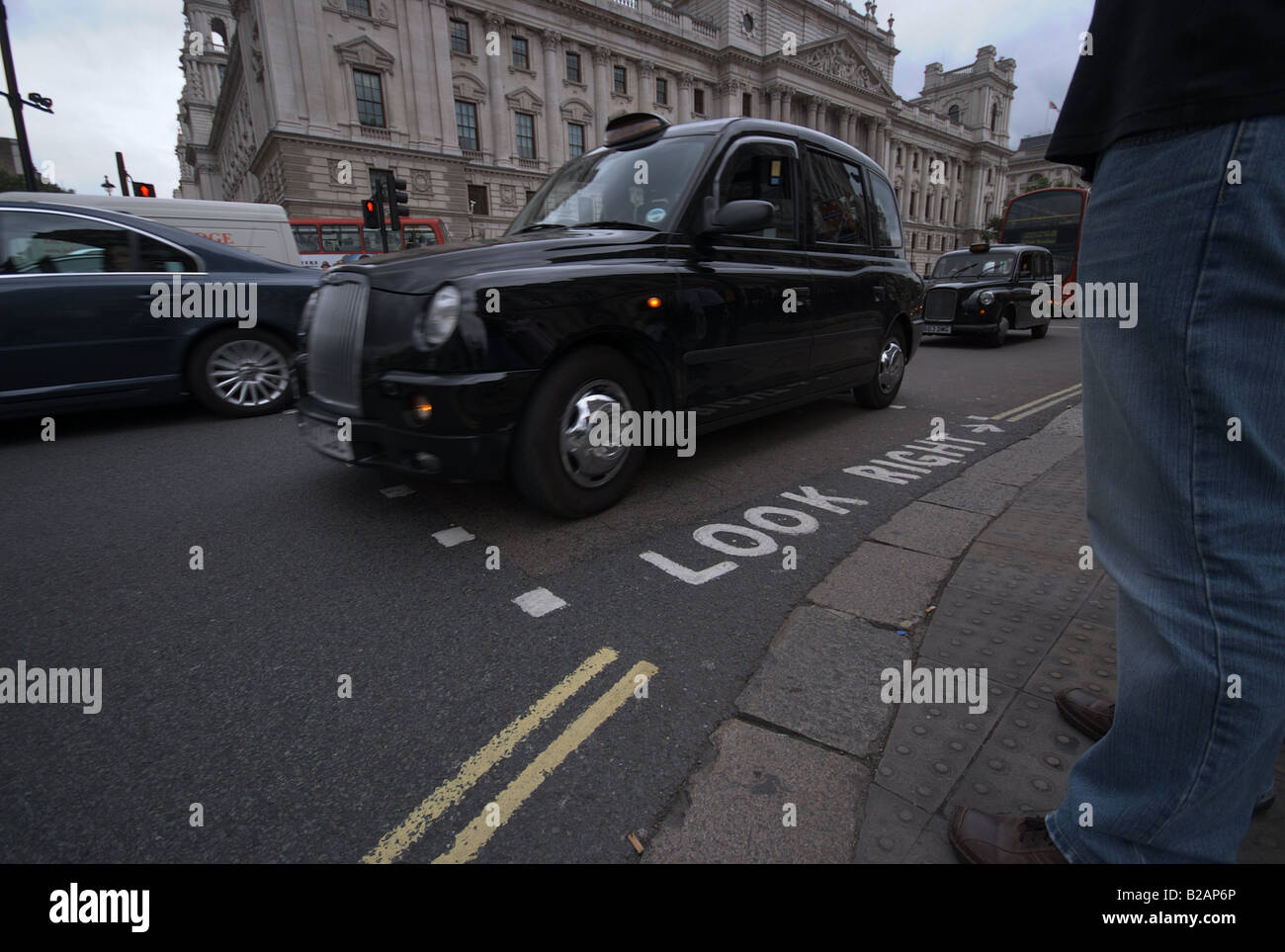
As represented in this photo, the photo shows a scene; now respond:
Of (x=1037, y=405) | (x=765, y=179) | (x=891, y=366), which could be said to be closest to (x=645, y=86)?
(x=1037, y=405)

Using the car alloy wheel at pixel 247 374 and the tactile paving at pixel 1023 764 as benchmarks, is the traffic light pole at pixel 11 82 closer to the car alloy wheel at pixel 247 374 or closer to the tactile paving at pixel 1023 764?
the car alloy wheel at pixel 247 374

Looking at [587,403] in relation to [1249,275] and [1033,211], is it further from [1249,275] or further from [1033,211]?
[1033,211]

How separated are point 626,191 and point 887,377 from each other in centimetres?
328

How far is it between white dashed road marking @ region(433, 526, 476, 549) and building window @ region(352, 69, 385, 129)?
37.4m

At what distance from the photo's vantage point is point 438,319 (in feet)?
8.62

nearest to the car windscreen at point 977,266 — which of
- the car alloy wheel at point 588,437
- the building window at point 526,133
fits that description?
the car alloy wheel at point 588,437

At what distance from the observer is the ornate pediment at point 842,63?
179 feet

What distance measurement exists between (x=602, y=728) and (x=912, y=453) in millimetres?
3630

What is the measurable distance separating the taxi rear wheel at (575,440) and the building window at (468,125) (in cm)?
4037

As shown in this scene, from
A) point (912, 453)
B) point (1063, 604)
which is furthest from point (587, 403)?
point (912, 453)

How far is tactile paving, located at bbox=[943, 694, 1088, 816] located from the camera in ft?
4.95

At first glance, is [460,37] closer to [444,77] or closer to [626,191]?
[444,77]

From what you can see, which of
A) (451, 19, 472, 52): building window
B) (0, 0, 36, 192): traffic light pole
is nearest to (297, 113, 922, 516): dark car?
(0, 0, 36, 192): traffic light pole

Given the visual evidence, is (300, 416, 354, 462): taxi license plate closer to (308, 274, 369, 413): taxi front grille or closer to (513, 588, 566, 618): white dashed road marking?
(308, 274, 369, 413): taxi front grille
